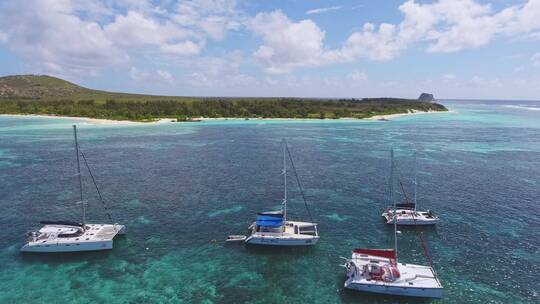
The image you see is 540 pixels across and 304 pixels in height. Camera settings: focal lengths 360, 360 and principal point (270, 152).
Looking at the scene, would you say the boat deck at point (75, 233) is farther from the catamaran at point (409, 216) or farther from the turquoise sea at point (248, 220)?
the catamaran at point (409, 216)

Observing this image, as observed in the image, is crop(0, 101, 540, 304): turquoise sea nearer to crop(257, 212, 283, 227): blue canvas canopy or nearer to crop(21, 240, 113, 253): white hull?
crop(21, 240, 113, 253): white hull

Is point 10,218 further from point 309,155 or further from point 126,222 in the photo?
point 309,155

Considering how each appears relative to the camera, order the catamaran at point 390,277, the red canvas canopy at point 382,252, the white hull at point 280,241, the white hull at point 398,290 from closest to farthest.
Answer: the white hull at point 398,290 → the catamaran at point 390,277 → the red canvas canopy at point 382,252 → the white hull at point 280,241

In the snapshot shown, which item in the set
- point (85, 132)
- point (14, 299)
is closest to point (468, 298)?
point (14, 299)

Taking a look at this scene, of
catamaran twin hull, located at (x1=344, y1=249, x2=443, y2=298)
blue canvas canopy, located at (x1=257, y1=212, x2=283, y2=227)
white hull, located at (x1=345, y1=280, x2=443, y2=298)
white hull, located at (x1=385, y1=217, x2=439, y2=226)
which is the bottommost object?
white hull, located at (x1=345, y1=280, x2=443, y2=298)

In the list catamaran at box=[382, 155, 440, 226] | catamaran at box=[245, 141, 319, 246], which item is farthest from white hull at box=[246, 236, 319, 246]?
catamaran at box=[382, 155, 440, 226]

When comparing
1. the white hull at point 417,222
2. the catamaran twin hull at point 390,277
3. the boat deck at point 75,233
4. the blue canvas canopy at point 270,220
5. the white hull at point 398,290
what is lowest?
the white hull at point 398,290

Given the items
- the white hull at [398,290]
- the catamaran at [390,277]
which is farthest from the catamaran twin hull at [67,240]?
the white hull at [398,290]
